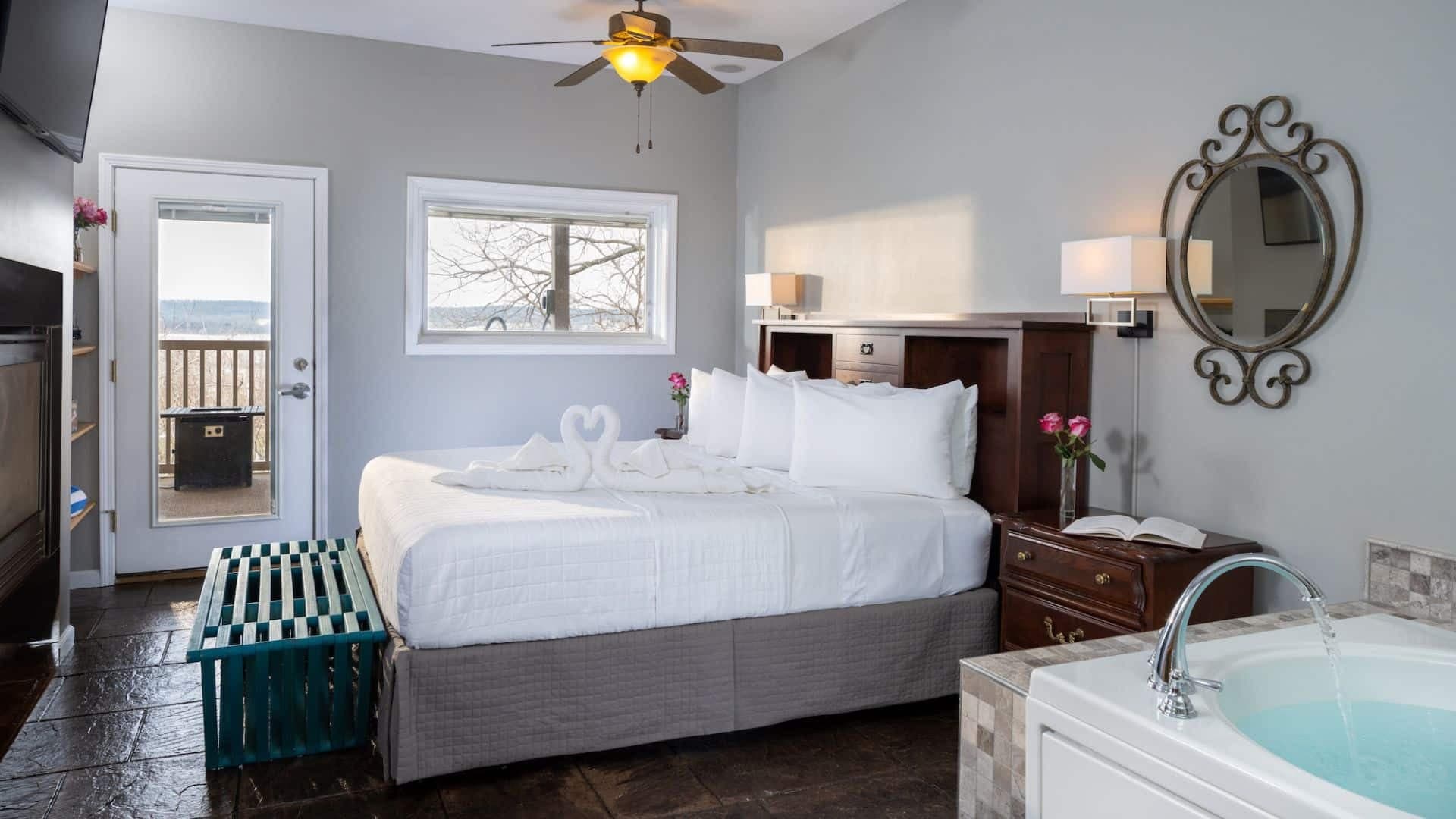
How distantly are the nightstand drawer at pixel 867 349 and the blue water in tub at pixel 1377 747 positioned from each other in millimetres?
2240

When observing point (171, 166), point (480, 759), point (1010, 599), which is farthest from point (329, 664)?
point (171, 166)

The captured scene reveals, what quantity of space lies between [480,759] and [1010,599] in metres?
1.65

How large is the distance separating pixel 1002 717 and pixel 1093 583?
35.7 inches

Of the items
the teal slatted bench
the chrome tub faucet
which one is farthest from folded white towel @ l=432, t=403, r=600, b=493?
the chrome tub faucet

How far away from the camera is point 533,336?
228 inches

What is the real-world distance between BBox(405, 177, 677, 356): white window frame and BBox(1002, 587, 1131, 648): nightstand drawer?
10.5 feet

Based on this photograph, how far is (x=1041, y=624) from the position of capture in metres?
3.11

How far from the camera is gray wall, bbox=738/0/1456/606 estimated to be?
8.35 feet

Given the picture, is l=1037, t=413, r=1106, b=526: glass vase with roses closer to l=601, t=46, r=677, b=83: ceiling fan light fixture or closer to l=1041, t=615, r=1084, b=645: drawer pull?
l=1041, t=615, r=1084, b=645: drawer pull

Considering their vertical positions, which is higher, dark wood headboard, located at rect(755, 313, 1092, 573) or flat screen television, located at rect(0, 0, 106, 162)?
flat screen television, located at rect(0, 0, 106, 162)

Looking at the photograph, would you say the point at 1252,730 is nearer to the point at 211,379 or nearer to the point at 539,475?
the point at 539,475

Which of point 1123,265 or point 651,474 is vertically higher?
point 1123,265

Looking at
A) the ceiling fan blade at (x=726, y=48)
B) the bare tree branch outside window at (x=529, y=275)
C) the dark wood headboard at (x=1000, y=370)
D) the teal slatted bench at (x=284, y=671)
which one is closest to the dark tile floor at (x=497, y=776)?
the teal slatted bench at (x=284, y=671)

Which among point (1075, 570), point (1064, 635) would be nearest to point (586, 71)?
point (1075, 570)
